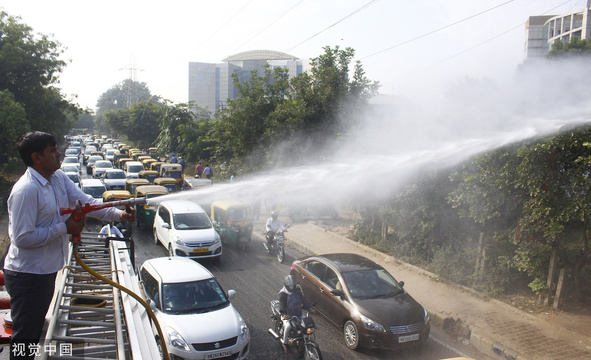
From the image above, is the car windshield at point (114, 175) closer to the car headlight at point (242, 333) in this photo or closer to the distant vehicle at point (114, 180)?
the distant vehicle at point (114, 180)

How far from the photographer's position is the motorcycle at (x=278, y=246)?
14031 mm

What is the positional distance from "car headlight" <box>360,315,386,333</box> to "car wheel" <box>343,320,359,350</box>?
224 mm

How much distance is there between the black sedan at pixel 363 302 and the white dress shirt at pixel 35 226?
→ 575 centimetres

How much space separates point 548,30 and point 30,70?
239 feet

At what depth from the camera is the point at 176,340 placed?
7.00 m

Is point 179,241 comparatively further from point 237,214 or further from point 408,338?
point 408,338

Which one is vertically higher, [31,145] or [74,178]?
[31,145]

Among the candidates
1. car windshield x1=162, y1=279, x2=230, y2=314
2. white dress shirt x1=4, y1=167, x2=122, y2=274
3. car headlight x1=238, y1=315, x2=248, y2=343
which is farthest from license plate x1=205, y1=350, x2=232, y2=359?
white dress shirt x1=4, y1=167, x2=122, y2=274

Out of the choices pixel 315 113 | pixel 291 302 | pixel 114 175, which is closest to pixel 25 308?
pixel 291 302

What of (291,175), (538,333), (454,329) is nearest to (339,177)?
(291,175)

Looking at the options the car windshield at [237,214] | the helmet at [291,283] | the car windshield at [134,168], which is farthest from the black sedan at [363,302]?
the car windshield at [134,168]

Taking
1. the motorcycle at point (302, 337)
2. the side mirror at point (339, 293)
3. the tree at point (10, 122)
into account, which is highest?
the tree at point (10, 122)

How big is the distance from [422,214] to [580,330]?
5.43 m

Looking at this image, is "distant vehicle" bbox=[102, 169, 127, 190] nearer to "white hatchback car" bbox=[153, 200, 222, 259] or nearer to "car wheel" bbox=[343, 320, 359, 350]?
"white hatchback car" bbox=[153, 200, 222, 259]
